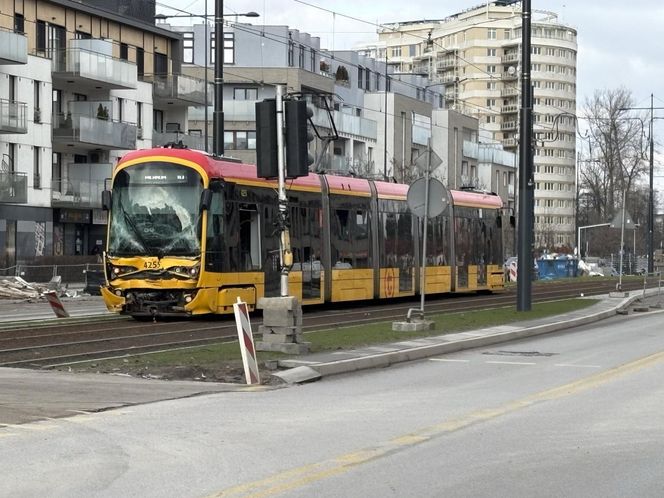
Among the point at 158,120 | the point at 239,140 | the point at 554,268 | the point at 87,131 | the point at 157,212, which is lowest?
the point at 554,268

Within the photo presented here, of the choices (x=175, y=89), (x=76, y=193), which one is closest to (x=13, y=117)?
(x=76, y=193)

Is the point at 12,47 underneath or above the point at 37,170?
above

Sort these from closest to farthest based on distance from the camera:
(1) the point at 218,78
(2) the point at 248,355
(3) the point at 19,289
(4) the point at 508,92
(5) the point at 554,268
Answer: (2) the point at 248,355 < (1) the point at 218,78 < (3) the point at 19,289 < (5) the point at 554,268 < (4) the point at 508,92

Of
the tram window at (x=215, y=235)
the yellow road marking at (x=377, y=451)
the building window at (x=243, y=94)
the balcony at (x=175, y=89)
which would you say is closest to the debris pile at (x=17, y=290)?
the tram window at (x=215, y=235)

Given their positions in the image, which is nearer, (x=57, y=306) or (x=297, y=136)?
(x=297, y=136)

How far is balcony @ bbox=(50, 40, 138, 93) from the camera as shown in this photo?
5175 cm

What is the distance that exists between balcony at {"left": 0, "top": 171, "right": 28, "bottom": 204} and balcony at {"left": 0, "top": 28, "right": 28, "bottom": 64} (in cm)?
451

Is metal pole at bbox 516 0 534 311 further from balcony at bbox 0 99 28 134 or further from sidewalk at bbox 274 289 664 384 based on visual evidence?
balcony at bbox 0 99 28 134

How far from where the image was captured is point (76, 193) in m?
53.3

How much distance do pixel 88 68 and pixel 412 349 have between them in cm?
3736

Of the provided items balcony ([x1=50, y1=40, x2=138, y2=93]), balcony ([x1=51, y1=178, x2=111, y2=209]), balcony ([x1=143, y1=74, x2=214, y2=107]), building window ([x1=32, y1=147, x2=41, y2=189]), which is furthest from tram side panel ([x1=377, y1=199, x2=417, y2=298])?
balcony ([x1=143, y1=74, x2=214, y2=107])

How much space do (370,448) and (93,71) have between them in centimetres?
4519

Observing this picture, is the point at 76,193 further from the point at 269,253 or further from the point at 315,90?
the point at 269,253

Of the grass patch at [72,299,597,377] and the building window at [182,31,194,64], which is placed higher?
the building window at [182,31,194,64]
